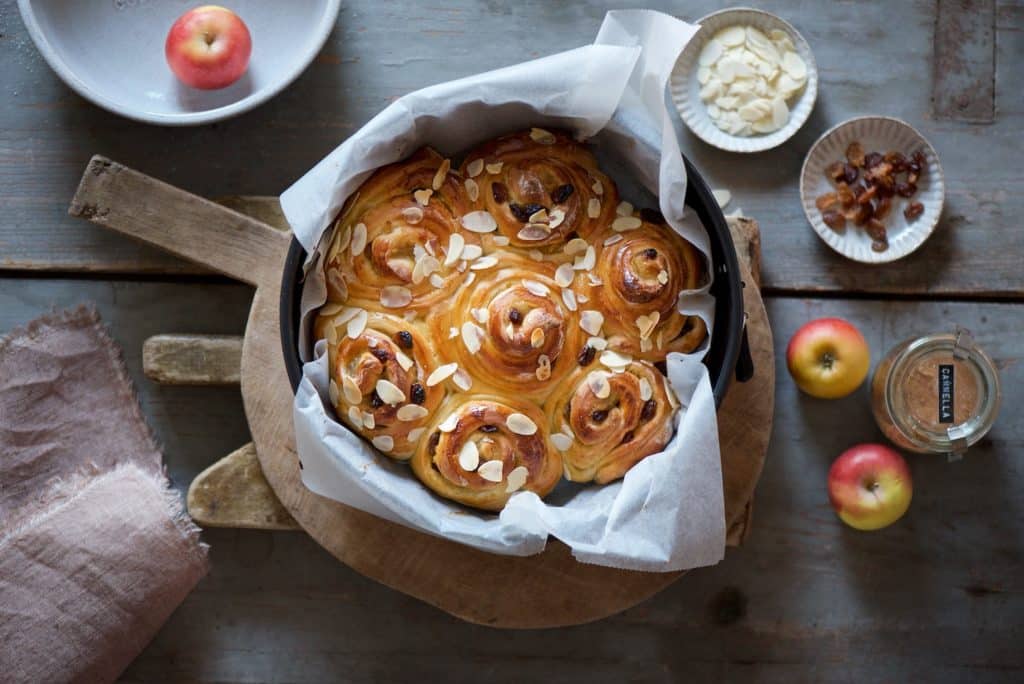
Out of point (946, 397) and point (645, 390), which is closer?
point (645, 390)

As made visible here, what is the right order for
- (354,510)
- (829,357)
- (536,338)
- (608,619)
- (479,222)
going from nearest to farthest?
(536,338), (479,222), (354,510), (829,357), (608,619)

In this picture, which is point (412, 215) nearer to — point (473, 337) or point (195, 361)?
point (473, 337)

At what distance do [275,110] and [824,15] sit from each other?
1.24 metres

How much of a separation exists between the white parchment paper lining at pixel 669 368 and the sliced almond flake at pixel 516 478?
3 centimetres

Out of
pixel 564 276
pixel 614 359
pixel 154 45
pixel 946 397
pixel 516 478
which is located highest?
pixel 154 45

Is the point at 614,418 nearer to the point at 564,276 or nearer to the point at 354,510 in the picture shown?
the point at 564,276

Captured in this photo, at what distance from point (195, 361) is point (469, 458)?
65 cm

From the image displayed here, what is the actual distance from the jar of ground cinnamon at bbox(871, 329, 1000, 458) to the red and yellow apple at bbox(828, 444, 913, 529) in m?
0.08

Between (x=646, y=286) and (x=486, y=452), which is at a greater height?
(x=646, y=286)

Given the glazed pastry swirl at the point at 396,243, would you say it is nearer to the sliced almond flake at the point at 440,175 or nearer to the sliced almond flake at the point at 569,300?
the sliced almond flake at the point at 440,175

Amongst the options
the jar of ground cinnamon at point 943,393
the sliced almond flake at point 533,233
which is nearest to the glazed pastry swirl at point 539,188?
the sliced almond flake at point 533,233

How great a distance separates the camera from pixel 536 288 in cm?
167

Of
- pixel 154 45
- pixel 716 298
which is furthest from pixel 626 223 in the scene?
pixel 154 45

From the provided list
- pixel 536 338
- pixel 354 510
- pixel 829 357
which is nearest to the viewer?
pixel 536 338
